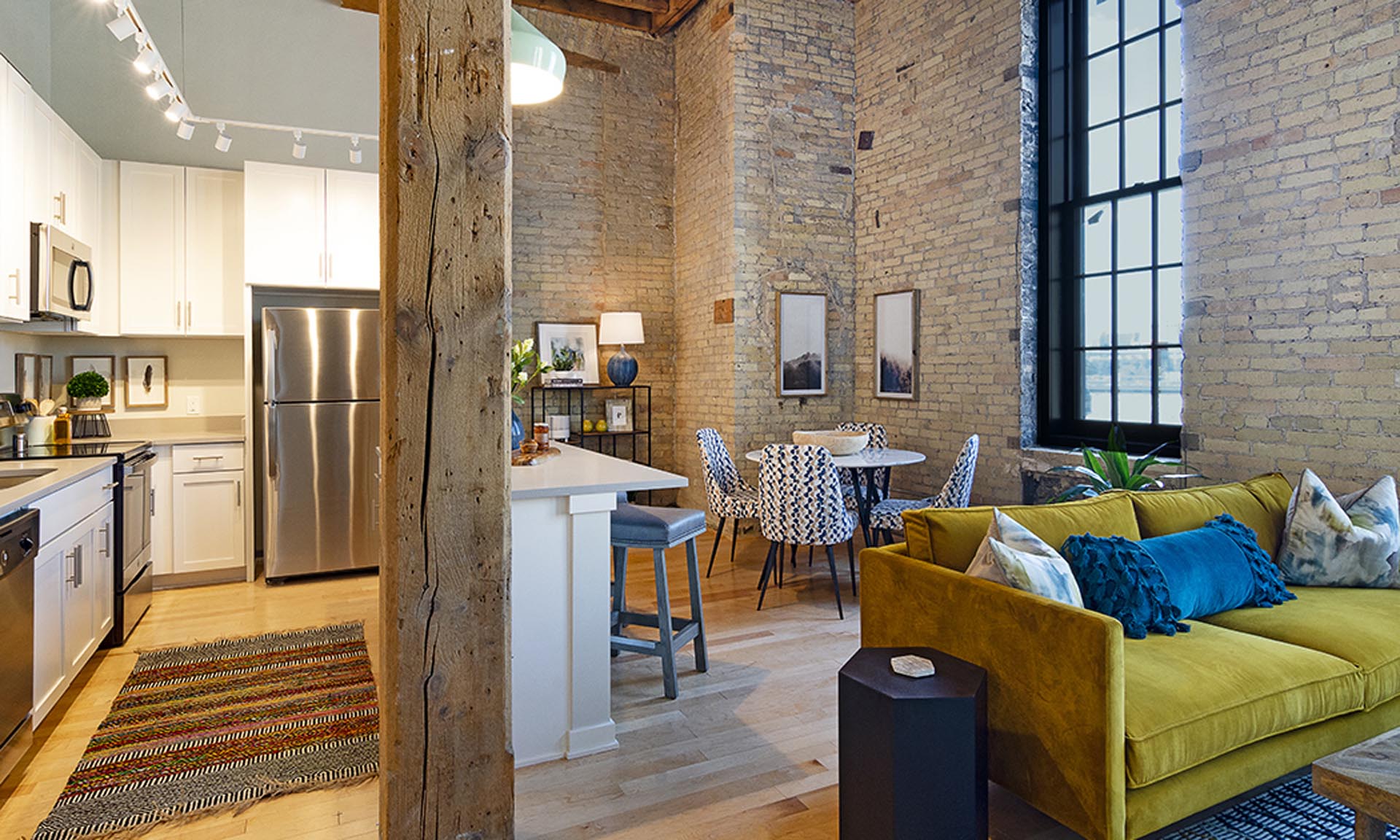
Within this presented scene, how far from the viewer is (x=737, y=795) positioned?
2.37m

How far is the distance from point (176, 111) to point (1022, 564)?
4226 mm

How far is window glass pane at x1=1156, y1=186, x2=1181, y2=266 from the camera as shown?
4.54 metres

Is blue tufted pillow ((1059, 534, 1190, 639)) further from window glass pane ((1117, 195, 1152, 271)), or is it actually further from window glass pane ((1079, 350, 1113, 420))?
window glass pane ((1117, 195, 1152, 271))

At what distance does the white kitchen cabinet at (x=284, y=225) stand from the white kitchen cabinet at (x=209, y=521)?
1271 millimetres

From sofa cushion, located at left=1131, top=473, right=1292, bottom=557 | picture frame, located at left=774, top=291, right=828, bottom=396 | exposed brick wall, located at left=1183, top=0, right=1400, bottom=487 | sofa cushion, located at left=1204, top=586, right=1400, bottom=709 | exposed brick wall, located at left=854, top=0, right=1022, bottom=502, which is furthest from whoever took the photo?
picture frame, located at left=774, top=291, right=828, bottom=396

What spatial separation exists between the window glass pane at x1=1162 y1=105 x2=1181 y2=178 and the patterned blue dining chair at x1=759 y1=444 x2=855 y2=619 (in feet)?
8.71

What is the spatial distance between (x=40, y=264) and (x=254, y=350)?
1608 millimetres

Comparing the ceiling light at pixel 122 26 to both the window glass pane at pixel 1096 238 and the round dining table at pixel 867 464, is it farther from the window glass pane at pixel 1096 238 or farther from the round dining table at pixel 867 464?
the window glass pane at pixel 1096 238

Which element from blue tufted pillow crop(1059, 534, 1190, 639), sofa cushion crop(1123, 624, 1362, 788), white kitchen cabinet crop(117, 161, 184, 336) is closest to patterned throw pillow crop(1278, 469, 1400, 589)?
sofa cushion crop(1123, 624, 1362, 788)

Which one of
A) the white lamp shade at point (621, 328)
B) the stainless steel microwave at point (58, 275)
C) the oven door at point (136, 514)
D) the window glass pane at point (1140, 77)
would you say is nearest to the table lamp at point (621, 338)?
the white lamp shade at point (621, 328)

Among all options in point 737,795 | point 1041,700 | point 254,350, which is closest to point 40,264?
point 254,350

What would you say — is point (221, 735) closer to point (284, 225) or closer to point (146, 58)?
point (146, 58)

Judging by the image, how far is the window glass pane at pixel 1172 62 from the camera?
4535 mm

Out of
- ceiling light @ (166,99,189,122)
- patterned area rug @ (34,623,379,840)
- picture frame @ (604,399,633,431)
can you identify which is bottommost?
patterned area rug @ (34,623,379,840)
